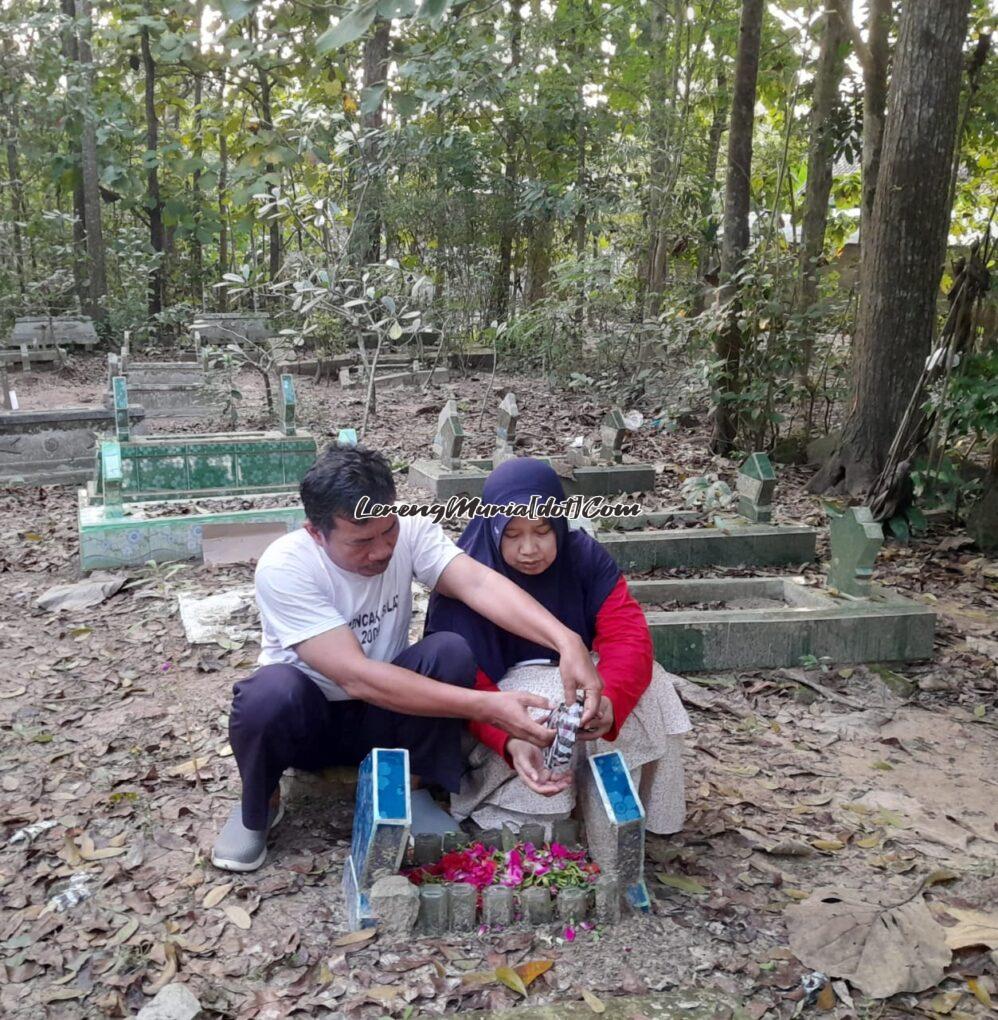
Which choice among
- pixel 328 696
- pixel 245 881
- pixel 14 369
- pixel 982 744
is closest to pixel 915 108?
pixel 982 744

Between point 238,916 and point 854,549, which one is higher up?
point 854,549

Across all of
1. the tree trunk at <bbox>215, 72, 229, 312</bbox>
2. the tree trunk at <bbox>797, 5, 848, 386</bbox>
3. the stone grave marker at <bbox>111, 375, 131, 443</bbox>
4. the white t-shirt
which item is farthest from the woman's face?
the tree trunk at <bbox>215, 72, 229, 312</bbox>

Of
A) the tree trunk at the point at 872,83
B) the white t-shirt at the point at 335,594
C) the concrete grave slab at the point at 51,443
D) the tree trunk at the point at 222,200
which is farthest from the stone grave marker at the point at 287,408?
the tree trunk at the point at 222,200

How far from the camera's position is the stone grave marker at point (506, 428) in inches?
258

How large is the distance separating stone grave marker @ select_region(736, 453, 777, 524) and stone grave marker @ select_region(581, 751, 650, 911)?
3.34 metres

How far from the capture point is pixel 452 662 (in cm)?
257

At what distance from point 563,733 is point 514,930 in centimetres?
49

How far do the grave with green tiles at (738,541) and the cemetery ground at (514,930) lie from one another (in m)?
0.84

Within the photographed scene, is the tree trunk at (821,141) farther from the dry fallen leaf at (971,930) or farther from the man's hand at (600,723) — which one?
the man's hand at (600,723)

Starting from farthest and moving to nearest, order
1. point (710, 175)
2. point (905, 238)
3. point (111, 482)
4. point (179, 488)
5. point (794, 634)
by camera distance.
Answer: point (710, 175) < point (179, 488) < point (905, 238) < point (111, 482) < point (794, 634)

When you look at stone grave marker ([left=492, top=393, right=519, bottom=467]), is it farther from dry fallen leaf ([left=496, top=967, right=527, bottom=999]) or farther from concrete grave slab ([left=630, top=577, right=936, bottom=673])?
dry fallen leaf ([left=496, top=967, right=527, bottom=999])

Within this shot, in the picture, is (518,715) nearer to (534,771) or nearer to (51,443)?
(534,771)

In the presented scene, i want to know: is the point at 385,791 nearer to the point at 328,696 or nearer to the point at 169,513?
the point at 328,696

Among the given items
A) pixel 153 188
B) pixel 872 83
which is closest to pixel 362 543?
pixel 872 83
